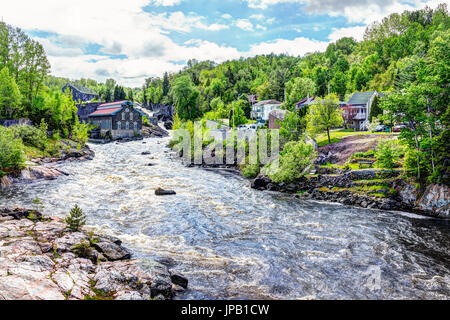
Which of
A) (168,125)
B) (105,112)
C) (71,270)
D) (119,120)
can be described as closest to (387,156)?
(71,270)

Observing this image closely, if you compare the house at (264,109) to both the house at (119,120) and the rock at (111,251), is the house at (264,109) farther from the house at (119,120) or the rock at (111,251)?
the rock at (111,251)

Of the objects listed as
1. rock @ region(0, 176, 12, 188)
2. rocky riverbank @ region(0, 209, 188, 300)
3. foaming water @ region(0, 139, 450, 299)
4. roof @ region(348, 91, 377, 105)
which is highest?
roof @ region(348, 91, 377, 105)

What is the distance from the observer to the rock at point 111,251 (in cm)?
1511

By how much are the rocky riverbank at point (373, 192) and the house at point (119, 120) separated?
56.0m

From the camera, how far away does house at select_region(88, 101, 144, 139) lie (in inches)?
3027

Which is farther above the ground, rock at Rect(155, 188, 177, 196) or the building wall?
the building wall

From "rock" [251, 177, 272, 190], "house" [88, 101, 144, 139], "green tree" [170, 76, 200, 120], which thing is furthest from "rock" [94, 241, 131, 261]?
"green tree" [170, 76, 200, 120]

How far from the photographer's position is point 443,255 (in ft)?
56.3

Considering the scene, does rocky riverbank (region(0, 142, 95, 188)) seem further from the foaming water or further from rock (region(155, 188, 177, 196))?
rock (region(155, 188, 177, 196))

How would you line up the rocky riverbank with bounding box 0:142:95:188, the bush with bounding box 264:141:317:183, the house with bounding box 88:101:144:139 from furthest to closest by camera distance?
the house with bounding box 88:101:144:139 < the bush with bounding box 264:141:317:183 < the rocky riverbank with bounding box 0:142:95:188

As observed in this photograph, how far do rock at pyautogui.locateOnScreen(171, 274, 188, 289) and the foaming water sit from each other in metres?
0.36

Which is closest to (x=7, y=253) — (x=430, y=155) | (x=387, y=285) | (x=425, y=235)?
(x=387, y=285)

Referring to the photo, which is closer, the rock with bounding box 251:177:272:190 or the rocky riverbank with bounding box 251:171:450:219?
the rocky riverbank with bounding box 251:171:450:219

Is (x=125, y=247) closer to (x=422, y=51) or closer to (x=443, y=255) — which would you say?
(x=443, y=255)
